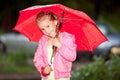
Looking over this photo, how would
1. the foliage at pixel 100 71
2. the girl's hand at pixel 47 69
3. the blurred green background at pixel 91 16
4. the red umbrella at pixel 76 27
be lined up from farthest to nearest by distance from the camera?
the blurred green background at pixel 91 16 → the foliage at pixel 100 71 → the red umbrella at pixel 76 27 → the girl's hand at pixel 47 69

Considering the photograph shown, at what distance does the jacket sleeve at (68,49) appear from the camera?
18.6 feet

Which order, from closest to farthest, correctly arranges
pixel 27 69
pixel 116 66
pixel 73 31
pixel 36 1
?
pixel 73 31
pixel 116 66
pixel 36 1
pixel 27 69

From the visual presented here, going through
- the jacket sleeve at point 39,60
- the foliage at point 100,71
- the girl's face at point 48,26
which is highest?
the girl's face at point 48,26

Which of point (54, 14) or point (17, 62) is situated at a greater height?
point (54, 14)

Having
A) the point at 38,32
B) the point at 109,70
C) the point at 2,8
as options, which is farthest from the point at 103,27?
the point at 38,32

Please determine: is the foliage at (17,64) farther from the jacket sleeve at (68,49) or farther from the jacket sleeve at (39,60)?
the jacket sleeve at (68,49)

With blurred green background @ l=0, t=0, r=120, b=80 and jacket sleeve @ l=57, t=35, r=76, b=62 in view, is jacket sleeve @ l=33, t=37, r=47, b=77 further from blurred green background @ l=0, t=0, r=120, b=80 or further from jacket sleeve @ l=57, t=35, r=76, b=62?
blurred green background @ l=0, t=0, r=120, b=80

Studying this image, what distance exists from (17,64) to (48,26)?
38.0 feet

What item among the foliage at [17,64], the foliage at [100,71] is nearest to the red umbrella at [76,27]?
the foliage at [100,71]

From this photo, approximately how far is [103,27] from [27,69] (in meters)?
5.61

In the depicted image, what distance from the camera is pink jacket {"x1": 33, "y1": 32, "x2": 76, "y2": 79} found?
223 inches

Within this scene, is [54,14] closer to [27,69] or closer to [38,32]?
[38,32]

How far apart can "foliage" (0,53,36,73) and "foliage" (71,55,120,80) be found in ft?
21.0

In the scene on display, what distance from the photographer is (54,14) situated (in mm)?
5754
